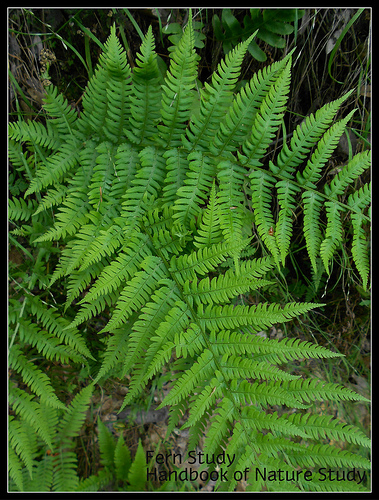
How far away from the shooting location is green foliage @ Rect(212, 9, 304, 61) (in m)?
2.92

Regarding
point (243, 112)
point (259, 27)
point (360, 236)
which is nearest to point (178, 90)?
point (243, 112)

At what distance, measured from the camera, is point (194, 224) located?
2.79 metres

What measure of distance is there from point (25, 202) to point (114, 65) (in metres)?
1.56

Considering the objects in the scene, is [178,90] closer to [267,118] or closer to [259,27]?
[267,118]

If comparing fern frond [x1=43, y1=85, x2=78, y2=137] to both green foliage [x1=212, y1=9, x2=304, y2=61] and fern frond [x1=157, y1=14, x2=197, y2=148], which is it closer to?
fern frond [x1=157, y1=14, x2=197, y2=148]

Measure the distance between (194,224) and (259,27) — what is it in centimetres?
194

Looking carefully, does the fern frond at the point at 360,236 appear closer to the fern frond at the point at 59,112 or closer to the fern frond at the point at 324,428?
the fern frond at the point at 324,428

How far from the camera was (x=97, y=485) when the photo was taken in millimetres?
3527

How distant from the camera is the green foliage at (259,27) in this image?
2922mm

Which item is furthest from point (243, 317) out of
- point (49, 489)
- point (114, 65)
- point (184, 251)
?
point (49, 489)

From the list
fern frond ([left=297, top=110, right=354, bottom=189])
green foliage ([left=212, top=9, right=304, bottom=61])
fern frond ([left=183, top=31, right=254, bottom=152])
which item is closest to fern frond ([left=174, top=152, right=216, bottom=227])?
fern frond ([left=183, top=31, right=254, bottom=152])

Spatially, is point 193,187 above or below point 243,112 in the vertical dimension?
below

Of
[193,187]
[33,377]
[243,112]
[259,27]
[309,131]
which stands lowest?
[33,377]
